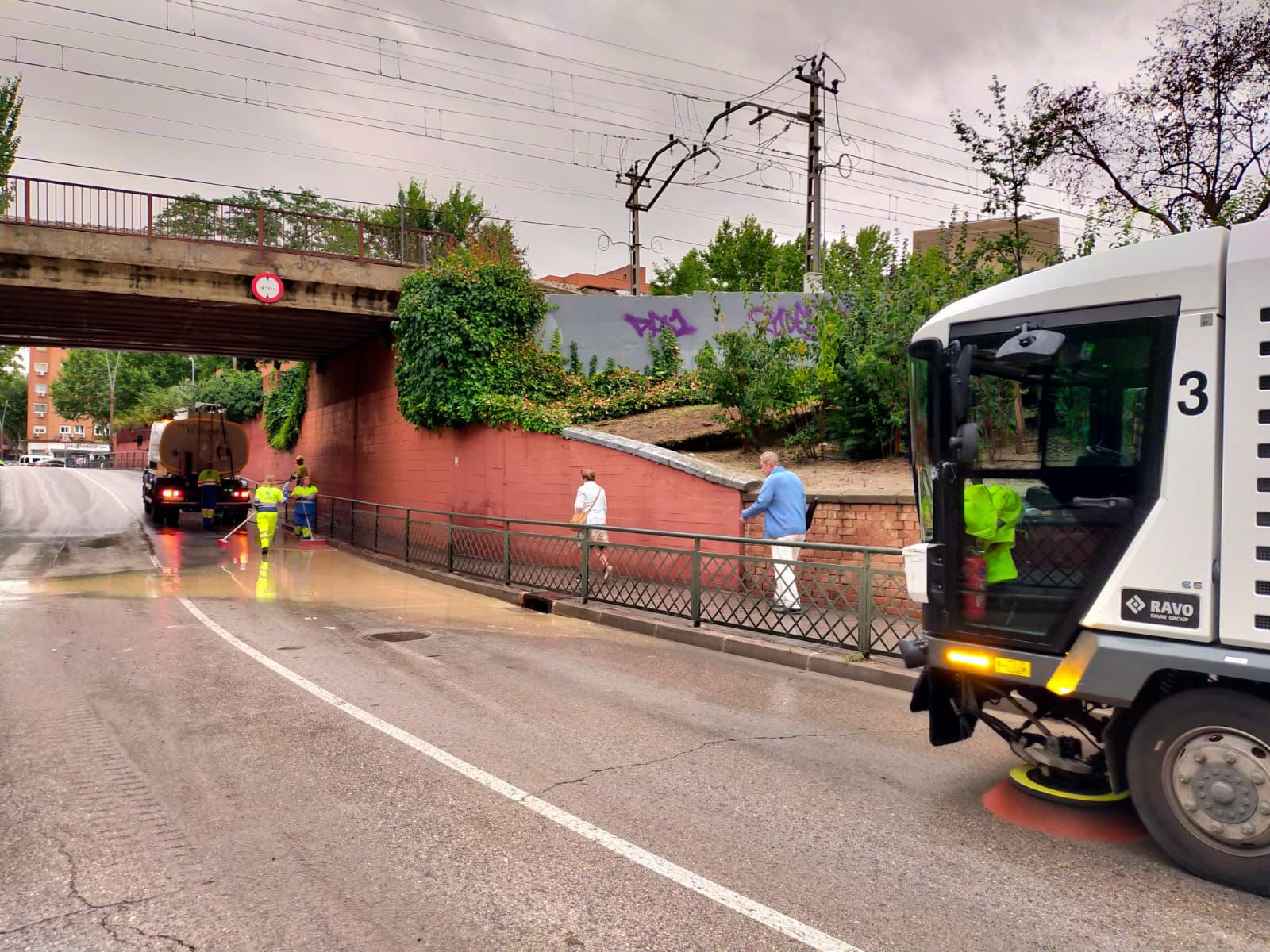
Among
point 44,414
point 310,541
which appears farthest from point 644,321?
point 44,414

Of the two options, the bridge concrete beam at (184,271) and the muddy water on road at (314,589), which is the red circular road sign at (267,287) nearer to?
the bridge concrete beam at (184,271)

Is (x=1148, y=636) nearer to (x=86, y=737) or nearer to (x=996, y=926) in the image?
(x=996, y=926)

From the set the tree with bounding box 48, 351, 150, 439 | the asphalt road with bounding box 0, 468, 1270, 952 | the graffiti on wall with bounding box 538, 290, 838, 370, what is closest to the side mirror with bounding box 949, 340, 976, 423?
the asphalt road with bounding box 0, 468, 1270, 952

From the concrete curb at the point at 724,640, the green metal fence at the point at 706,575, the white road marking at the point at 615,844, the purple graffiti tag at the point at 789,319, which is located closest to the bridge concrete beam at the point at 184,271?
the green metal fence at the point at 706,575

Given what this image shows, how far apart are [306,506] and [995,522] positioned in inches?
776

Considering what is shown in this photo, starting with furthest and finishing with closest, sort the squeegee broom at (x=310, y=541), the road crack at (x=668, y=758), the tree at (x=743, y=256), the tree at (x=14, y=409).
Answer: the tree at (x=14, y=409) → the tree at (x=743, y=256) → the squeegee broom at (x=310, y=541) → the road crack at (x=668, y=758)

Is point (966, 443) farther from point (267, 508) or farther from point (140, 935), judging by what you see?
point (267, 508)

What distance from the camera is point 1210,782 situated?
366 centimetres

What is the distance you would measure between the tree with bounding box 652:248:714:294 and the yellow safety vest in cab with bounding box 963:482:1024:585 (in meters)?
38.4

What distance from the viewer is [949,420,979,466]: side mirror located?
421 centimetres

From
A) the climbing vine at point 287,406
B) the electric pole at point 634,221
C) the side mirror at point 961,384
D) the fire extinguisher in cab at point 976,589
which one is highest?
the electric pole at point 634,221

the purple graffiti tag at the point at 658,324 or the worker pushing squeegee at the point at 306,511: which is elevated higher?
the purple graffiti tag at the point at 658,324

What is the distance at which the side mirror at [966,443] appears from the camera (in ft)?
13.8

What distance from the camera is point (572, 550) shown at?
11508mm
